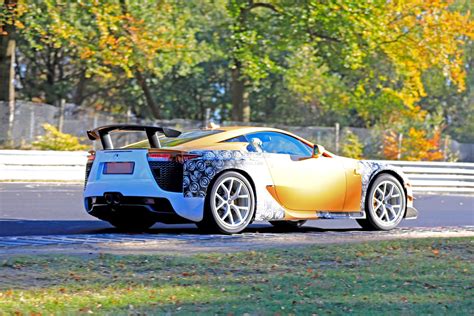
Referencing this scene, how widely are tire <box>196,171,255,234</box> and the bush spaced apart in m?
19.4

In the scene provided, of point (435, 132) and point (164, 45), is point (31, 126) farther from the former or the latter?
point (435, 132)

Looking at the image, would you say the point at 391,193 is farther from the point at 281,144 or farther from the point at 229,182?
the point at 229,182

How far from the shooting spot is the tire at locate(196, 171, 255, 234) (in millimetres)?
12672

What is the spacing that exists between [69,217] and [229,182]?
3.61 meters

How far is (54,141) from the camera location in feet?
105

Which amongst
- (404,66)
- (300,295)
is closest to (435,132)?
(404,66)

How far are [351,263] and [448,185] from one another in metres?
21.4

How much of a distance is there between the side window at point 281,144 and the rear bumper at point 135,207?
5.10 feet

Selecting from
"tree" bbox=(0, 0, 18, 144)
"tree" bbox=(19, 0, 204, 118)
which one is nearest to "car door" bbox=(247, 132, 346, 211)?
"tree" bbox=(0, 0, 18, 144)

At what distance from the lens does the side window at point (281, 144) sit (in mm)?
13672

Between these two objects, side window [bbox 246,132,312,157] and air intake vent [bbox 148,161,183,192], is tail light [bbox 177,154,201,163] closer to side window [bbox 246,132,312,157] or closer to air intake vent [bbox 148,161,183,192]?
air intake vent [bbox 148,161,183,192]

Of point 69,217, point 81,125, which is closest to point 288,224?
point 69,217

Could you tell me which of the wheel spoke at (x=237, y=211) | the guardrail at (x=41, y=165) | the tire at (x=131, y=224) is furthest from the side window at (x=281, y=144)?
the guardrail at (x=41, y=165)

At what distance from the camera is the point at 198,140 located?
13.1 metres
